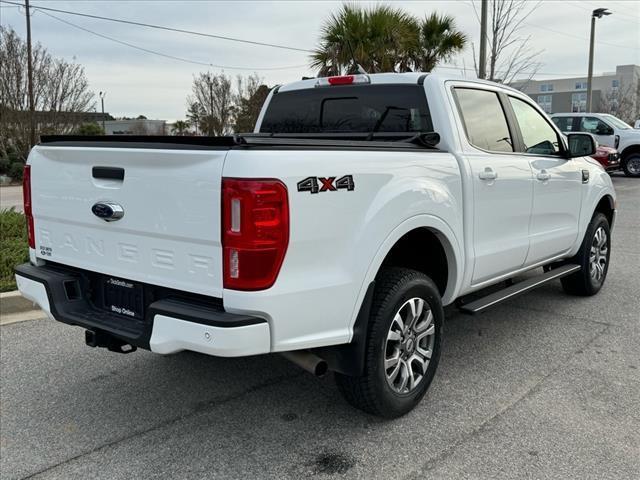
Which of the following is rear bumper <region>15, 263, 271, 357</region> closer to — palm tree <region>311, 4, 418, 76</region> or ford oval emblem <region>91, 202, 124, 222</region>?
ford oval emblem <region>91, 202, 124, 222</region>

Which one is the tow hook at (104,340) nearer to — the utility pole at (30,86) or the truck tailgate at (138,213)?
the truck tailgate at (138,213)

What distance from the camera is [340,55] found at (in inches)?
539

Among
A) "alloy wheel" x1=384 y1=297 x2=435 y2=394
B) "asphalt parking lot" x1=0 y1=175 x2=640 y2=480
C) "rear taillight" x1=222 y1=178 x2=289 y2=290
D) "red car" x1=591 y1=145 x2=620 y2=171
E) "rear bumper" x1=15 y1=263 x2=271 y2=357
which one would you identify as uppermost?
"red car" x1=591 y1=145 x2=620 y2=171

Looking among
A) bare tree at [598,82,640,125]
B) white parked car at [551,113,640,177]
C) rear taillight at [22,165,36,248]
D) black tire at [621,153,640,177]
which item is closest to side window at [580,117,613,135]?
white parked car at [551,113,640,177]

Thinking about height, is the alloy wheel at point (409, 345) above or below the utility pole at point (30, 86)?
below

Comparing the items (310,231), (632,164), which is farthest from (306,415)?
(632,164)

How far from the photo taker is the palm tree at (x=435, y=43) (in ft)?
48.1

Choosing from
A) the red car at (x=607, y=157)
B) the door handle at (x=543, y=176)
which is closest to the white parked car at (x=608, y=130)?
the red car at (x=607, y=157)

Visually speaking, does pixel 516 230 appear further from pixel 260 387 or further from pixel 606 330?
pixel 260 387

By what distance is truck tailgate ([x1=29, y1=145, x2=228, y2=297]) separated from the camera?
2.55 m

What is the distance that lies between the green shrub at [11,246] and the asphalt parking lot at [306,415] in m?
0.95

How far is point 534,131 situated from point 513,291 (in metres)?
1.41

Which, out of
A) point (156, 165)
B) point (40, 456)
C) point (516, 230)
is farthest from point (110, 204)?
point (516, 230)

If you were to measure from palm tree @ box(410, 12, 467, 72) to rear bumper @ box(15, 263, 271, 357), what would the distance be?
12.8m
